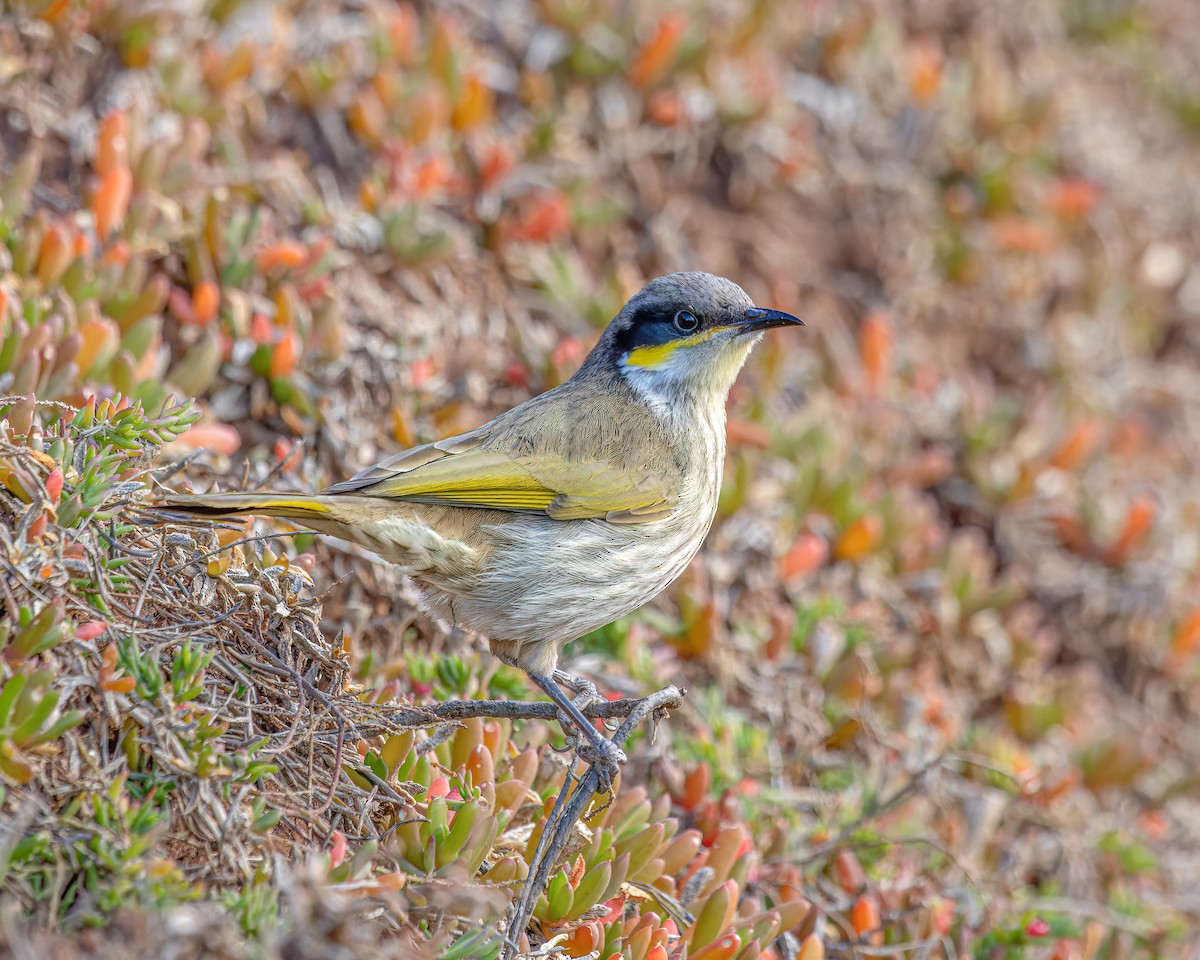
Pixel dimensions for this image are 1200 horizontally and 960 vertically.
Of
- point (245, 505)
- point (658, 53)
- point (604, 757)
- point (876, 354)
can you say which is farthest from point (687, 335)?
point (658, 53)

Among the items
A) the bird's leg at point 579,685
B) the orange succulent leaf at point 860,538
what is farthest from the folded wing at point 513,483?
the orange succulent leaf at point 860,538

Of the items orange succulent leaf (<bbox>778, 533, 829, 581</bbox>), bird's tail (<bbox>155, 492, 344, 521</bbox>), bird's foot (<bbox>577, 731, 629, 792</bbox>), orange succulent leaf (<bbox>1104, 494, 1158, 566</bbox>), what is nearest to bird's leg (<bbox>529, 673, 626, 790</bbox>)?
bird's foot (<bbox>577, 731, 629, 792</bbox>)

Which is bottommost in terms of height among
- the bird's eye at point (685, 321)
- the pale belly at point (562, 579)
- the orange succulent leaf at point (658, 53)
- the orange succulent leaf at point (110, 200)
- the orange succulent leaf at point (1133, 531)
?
the orange succulent leaf at point (1133, 531)

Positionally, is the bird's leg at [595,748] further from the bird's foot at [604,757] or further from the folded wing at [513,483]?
the folded wing at [513,483]

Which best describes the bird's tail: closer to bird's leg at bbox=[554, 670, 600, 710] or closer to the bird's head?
bird's leg at bbox=[554, 670, 600, 710]

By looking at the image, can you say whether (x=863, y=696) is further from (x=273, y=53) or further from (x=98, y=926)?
A: (x=273, y=53)

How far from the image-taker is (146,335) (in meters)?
4.98

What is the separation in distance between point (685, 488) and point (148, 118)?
322cm

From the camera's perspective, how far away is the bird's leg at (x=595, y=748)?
158 inches

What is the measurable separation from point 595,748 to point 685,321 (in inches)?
75.1

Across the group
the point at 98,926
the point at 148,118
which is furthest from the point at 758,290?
the point at 98,926

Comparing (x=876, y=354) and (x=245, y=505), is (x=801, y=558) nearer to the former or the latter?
(x=876, y=354)

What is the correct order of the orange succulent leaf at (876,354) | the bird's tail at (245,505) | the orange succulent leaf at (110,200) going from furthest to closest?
1. the orange succulent leaf at (876,354)
2. the orange succulent leaf at (110,200)
3. the bird's tail at (245,505)

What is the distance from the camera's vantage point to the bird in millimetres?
4363
